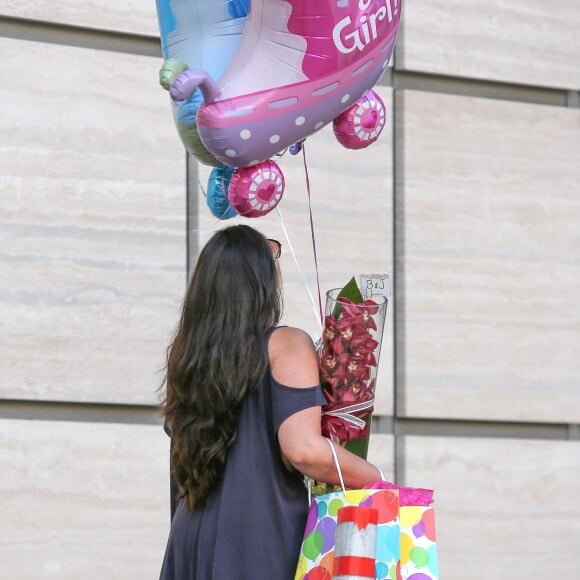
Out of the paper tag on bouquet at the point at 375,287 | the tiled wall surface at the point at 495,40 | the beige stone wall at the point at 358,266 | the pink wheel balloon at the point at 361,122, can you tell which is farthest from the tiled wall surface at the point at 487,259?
the paper tag on bouquet at the point at 375,287

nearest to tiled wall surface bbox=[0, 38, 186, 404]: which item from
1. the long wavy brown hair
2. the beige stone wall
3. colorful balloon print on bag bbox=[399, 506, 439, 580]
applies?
the beige stone wall

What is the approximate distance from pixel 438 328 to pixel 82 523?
5.51 feet

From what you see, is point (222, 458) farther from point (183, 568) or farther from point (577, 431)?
point (577, 431)

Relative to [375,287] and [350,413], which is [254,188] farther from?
[350,413]

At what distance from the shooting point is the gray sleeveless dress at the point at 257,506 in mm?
3182

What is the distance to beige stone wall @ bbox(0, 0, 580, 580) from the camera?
5.13 meters

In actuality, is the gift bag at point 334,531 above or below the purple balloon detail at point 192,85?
below

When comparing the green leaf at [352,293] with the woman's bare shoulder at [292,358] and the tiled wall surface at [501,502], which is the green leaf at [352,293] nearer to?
the woman's bare shoulder at [292,358]

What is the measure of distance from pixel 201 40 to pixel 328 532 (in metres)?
1.36

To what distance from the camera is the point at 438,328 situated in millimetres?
Answer: 5793

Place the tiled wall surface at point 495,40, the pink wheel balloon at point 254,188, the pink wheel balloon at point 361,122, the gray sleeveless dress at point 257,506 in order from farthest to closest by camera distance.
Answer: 1. the tiled wall surface at point 495,40
2. the pink wheel balloon at point 361,122
3. the pink wheel balloon at point 254,188
4. the gray sleeveless dress at point 257,506

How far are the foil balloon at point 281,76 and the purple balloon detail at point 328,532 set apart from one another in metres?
0.95

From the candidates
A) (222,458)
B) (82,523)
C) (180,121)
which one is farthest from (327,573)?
(82,523)

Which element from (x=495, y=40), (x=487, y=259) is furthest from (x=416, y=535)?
(x=495, y=40)
